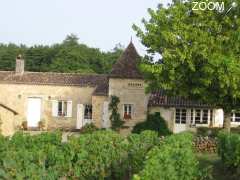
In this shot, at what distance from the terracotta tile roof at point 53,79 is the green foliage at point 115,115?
13.1 feet

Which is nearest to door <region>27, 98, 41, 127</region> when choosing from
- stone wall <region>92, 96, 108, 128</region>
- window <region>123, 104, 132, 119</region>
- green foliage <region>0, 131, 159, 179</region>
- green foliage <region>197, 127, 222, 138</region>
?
stone wall <region>92, 96, 108, 128</region>

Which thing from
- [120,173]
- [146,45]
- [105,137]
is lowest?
[120,173]

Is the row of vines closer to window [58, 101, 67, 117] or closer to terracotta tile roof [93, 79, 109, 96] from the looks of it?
terracotta tile roof [93, 79, 109, 96]

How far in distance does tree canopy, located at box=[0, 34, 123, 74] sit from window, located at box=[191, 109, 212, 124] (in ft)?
107

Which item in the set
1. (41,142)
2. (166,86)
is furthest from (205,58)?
(41,142)

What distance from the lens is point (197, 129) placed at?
37.2 m

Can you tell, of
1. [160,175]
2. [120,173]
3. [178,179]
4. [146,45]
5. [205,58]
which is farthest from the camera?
[146,45]

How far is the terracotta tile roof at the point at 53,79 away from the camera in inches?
1604

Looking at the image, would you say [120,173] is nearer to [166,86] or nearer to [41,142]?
Answer: [41,142]

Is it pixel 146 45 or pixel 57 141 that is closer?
pixel 57 141

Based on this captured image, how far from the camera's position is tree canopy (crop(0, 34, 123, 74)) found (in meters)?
69.6

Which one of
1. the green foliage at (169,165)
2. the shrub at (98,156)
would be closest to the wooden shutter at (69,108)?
the shrub at (98,156)

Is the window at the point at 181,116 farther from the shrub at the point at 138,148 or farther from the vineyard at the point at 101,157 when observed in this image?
the shrub at the point at 138,148

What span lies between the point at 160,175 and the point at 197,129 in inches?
1010
